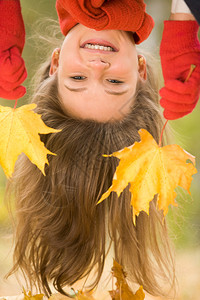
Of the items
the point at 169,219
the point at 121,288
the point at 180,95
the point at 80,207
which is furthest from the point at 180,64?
the point at 169,219

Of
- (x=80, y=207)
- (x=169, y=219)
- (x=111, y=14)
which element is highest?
(x=111, y=14)

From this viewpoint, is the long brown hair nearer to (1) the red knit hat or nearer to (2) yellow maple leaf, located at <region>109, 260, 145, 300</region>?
(2) yellow maple leaf, located at <region>109, 260, 145, 300</region>

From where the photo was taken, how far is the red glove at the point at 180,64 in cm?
106

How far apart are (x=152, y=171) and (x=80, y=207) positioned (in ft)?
1.29

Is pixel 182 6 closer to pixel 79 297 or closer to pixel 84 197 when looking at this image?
pixel 84 197

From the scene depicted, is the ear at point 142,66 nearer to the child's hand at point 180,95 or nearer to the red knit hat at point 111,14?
the red knit hat at point 111,14

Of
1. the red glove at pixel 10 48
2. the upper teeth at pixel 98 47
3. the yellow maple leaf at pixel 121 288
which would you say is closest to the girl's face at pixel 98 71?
the upper teeth at pixel 98 47

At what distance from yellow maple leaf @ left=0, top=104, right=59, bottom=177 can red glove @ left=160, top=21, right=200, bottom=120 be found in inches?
13.2

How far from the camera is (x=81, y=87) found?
4.10ft

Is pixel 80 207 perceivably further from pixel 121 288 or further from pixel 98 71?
pixel 98 71

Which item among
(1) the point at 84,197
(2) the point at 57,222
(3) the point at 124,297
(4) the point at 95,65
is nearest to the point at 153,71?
(4) the point at 95,65

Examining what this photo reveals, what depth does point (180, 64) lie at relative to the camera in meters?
1.07

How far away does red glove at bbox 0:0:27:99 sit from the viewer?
3.65 feet

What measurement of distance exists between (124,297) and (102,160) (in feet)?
1.69
